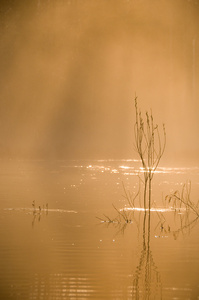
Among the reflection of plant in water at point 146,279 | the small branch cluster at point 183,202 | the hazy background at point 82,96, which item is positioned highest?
the hazy background at point 82,96

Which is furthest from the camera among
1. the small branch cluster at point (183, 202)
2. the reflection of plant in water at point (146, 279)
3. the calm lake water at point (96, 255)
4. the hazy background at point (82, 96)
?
the hazy background at point (82, 96)

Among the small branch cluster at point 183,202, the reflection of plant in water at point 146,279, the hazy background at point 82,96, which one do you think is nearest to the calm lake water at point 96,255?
the reflection of plant in water at point 146,279

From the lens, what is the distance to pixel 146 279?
9484 mm

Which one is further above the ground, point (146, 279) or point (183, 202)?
point (183, 202)

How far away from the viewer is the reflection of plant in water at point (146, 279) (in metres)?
8.80

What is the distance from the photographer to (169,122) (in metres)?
139

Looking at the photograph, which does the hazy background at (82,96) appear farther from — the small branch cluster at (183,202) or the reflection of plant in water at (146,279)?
the reflection of plant in water at (146,279)

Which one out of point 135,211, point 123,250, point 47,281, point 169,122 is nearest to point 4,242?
point 123,250

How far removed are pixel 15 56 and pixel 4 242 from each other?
512 feet

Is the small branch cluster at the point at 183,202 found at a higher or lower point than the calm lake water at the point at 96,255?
higher

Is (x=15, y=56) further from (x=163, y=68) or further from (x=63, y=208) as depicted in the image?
(x=63, y=208)

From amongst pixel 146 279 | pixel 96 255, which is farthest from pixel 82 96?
pixel 146 279

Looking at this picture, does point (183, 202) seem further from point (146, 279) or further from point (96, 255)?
point (146, 279)

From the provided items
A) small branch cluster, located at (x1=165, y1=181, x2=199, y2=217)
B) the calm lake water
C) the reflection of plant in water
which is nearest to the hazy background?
small branch cluster, located at (x1=165, y1=181, x2=199, y2=217)
